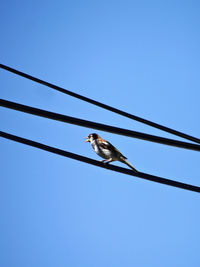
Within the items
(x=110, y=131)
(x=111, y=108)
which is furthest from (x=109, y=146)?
(x=110, y=131)

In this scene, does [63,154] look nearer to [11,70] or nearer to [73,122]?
[73,122]

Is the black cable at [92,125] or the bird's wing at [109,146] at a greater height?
the bird's wing at [109,146]

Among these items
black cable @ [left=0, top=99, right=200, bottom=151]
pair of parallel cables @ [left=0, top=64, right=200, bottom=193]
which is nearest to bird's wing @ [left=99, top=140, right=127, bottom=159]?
pair of parallel cables @ [left=0, top=64, right=200, bottom=193]

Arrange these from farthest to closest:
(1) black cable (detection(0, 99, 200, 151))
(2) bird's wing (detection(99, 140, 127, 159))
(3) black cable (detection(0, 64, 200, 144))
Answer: (2) bird's wing (detection(99, 140, 127, 159))
(3) black cable (detection(0, 64, 200, 144))
(1) black cable (detection(0, 99, 200, 151))

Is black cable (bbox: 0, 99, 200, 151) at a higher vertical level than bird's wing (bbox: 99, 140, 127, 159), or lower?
lower

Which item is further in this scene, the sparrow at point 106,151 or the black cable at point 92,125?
the sparrow at point 106,151

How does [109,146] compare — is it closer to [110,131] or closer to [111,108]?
[111,108]

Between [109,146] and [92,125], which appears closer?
[92,125]

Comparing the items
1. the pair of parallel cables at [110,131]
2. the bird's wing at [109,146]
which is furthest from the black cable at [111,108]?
the bird's wing at [109,146]

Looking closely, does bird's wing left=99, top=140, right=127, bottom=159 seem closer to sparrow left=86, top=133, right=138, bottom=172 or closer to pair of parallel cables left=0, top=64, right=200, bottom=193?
sparrow left=86, top=133, right=138, bottom=172

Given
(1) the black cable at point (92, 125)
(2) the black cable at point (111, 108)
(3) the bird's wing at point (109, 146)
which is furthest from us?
(3) the bird's wing at point (109, 146)

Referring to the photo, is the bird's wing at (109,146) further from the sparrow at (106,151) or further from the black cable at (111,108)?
the black cable at (111,108)

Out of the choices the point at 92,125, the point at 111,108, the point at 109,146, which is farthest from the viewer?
the point at 109,146

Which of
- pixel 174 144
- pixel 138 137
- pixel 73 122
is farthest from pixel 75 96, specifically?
pixel 174 144
